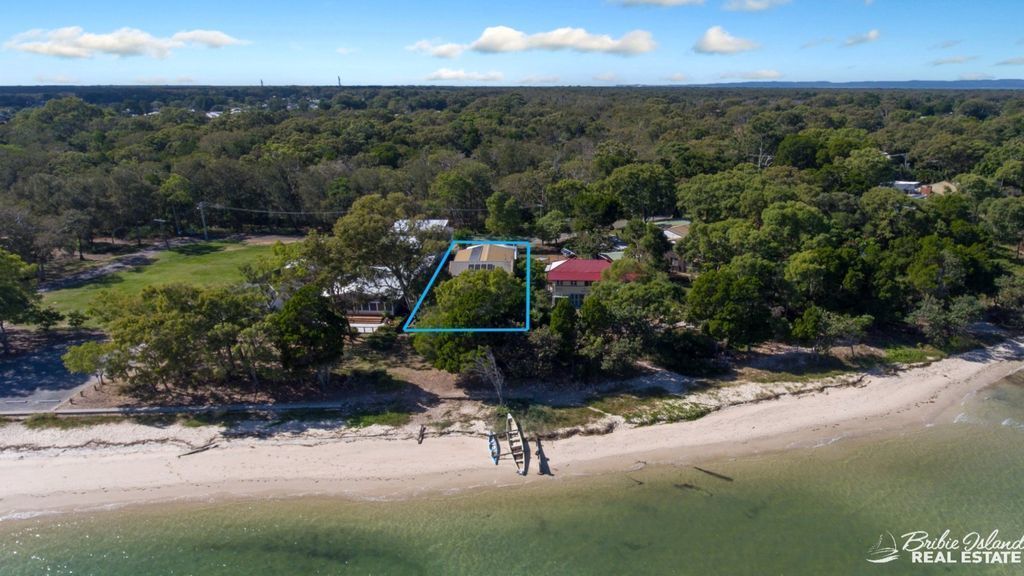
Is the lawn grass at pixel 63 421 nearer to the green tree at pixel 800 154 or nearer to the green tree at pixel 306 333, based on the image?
the green tree at pixel 306 333

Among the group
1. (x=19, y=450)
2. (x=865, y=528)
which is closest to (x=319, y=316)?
(x=19, y=450)

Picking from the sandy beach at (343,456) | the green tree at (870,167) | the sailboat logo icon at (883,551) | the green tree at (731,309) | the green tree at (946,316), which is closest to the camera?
the sailboat logo icon at (883,551)

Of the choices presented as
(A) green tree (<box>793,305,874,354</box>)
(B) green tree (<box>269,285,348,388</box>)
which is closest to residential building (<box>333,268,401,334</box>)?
(B) green tree (<box>269,285,348,388</box>)

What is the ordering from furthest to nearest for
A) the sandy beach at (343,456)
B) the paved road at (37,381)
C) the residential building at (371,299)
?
the residential building at (371,299) < the paved road at (37,381) < the sandy beach at (343,456)

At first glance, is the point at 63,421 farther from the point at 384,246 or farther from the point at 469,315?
the point at 469,315

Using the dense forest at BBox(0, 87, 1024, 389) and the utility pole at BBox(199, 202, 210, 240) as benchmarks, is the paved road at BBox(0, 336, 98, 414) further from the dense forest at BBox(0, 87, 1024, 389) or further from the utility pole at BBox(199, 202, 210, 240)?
the utility pole at BBox(199, 202, 210, 240)

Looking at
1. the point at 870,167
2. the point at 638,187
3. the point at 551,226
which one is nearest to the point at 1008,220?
the point at 870,167

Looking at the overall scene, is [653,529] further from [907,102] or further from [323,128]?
[907,102]

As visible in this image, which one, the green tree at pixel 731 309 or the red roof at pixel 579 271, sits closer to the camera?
the green tree at pixel 731 309

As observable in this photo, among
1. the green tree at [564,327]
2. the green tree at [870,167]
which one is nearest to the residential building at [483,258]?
the green tree at [564,327]
